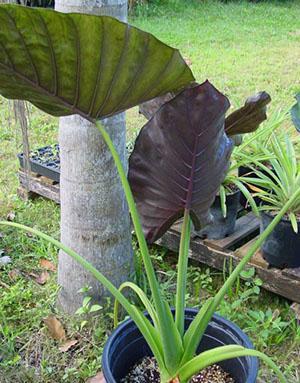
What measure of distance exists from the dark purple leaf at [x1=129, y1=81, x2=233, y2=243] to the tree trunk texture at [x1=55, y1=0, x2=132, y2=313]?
12.4 inches

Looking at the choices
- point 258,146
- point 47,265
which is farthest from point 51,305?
point 258,146

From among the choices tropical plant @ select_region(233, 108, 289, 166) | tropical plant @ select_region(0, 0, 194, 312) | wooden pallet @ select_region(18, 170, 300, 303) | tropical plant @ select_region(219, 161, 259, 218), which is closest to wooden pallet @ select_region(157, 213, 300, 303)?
wooden pallet @ select_region(18, 170, 300, 303)

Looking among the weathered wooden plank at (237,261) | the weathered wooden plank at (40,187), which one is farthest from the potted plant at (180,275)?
the weathered wooden plank at (40,187)

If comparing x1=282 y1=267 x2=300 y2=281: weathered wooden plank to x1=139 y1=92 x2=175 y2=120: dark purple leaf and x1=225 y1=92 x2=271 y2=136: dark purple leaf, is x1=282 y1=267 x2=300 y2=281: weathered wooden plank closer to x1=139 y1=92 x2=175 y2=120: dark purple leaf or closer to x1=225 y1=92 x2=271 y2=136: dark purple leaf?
x1=225 y1=92 x2=271 y2=136: dark purple leaf

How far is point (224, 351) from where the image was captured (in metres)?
1.28

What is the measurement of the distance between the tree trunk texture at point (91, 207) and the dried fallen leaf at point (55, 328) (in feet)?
0.24

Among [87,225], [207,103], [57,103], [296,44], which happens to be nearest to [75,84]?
[57,103]

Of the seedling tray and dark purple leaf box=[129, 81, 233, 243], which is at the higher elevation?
dark purple leaf box=[129, 81, 233, 243]

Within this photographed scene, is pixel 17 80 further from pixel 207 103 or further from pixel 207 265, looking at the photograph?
pixel 207 265

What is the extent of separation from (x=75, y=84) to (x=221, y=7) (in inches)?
301

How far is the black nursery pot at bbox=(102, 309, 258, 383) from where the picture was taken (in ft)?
4.71

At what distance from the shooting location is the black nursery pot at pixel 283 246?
196 centimetres

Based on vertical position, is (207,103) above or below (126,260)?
above

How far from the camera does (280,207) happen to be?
6.72 feet
